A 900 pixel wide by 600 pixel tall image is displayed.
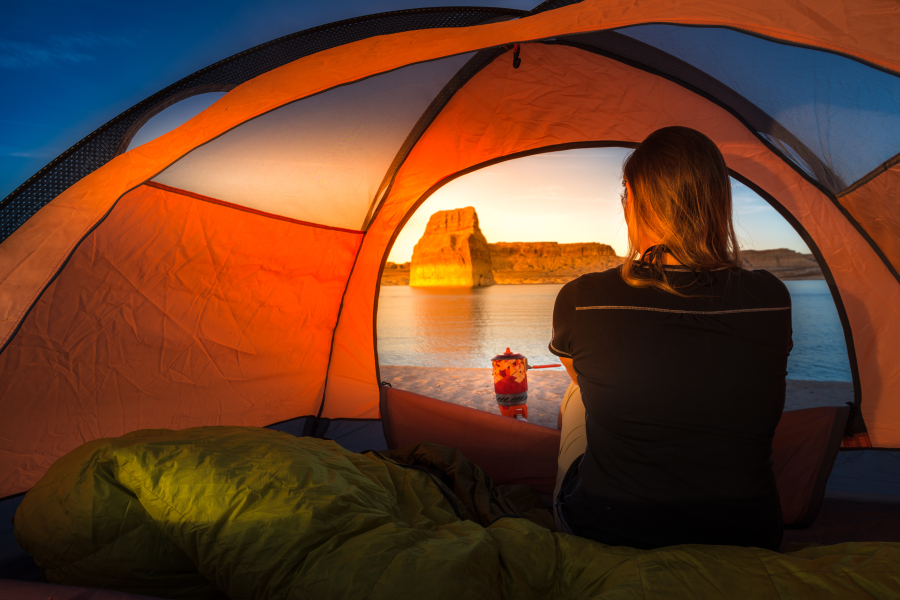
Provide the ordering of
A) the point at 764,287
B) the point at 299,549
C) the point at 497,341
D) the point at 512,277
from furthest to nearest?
the point at 512,277 < the point at 497,341 < the point at 764,287 < the point at 299,549

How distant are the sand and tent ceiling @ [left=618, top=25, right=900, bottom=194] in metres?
1.96

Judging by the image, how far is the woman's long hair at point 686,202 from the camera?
975 millimetres

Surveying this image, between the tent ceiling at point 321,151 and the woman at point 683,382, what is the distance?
147 cm

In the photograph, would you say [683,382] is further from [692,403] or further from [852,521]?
[852,521]

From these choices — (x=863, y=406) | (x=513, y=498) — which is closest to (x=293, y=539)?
(x=513, y=498)

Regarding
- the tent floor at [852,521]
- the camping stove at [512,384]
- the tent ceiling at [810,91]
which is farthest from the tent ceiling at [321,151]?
the tent floor at [852,521]

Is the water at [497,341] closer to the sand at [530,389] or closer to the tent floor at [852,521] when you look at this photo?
the sand at [530,389]

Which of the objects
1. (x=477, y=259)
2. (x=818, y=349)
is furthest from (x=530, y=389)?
(x=477, y=259)

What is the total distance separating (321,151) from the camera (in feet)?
6.92

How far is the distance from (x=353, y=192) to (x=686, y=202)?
6.15 ft

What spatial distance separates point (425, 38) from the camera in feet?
4.07

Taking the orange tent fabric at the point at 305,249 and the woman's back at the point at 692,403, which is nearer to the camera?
the woman's back at the point at 692,403

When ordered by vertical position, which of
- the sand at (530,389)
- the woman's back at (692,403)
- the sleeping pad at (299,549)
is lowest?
the sand at (530,389)

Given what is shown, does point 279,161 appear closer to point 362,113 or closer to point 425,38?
point 362,113
